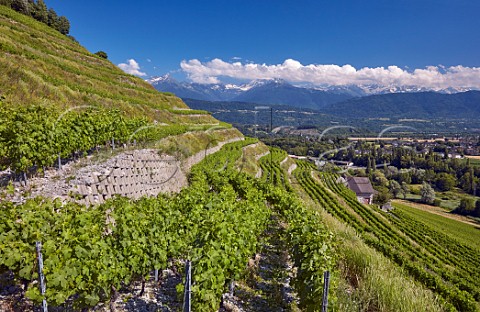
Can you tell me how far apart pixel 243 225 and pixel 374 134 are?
14923cm

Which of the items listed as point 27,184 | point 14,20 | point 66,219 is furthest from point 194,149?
point 14,20

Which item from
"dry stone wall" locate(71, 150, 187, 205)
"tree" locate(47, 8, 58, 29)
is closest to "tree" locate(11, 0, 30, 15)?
"tree" locate(47, 8, 58, 29)

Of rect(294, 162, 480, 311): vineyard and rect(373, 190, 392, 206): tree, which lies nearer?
rect(294, 162, 480, 311): vineyard

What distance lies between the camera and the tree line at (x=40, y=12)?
5675cm

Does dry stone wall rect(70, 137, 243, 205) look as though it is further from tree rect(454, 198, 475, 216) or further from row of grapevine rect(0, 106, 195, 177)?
tree rect(454, 198, 475, 216)

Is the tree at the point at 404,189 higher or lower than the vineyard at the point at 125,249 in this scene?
lower

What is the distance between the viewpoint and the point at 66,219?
20.5 ft

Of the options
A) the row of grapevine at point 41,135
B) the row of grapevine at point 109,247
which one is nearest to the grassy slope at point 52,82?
the row of grapevine at point 41,135

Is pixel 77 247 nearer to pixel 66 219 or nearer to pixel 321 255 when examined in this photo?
pixel 66 219

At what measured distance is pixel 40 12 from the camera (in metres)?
60.2

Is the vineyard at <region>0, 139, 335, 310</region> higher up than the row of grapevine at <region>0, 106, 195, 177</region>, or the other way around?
the row of grapevine at <region>0, 106, 195, 177</region>

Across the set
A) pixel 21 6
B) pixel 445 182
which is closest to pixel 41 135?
pixel 21 6

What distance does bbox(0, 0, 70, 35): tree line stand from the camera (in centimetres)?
5675

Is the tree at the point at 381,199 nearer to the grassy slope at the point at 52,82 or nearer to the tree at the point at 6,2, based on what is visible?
the grassy slope at the point at 52,82
